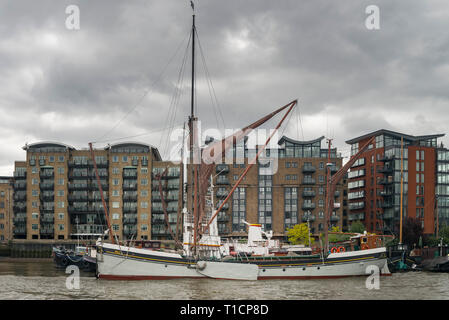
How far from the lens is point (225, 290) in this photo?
4812 centimetres

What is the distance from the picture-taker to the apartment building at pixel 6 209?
16912cm

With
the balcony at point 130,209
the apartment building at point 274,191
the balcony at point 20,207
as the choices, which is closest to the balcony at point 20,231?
the balcony at point 20,207

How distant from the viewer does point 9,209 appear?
565 feet

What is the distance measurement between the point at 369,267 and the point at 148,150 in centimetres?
8926

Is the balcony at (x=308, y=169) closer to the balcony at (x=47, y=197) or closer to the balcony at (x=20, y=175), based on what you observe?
the balcony at (x=47, y=197)

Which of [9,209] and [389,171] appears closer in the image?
[389,171]

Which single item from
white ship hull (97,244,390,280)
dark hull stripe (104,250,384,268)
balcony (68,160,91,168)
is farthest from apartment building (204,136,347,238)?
white ship hull (97,244,390,280)

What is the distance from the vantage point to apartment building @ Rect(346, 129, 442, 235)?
429 ft

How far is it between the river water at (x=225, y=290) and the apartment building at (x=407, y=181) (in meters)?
75.0

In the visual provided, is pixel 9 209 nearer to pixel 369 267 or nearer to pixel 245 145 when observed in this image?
pixel 245 145

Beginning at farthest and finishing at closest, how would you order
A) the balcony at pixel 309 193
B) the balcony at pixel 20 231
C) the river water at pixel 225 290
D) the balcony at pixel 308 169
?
1. the balcony at pixel 20 231
2. the balcony at pixel 308 169
3. the balcony at pixel 309 193
4. the river water at pixel 225 290
